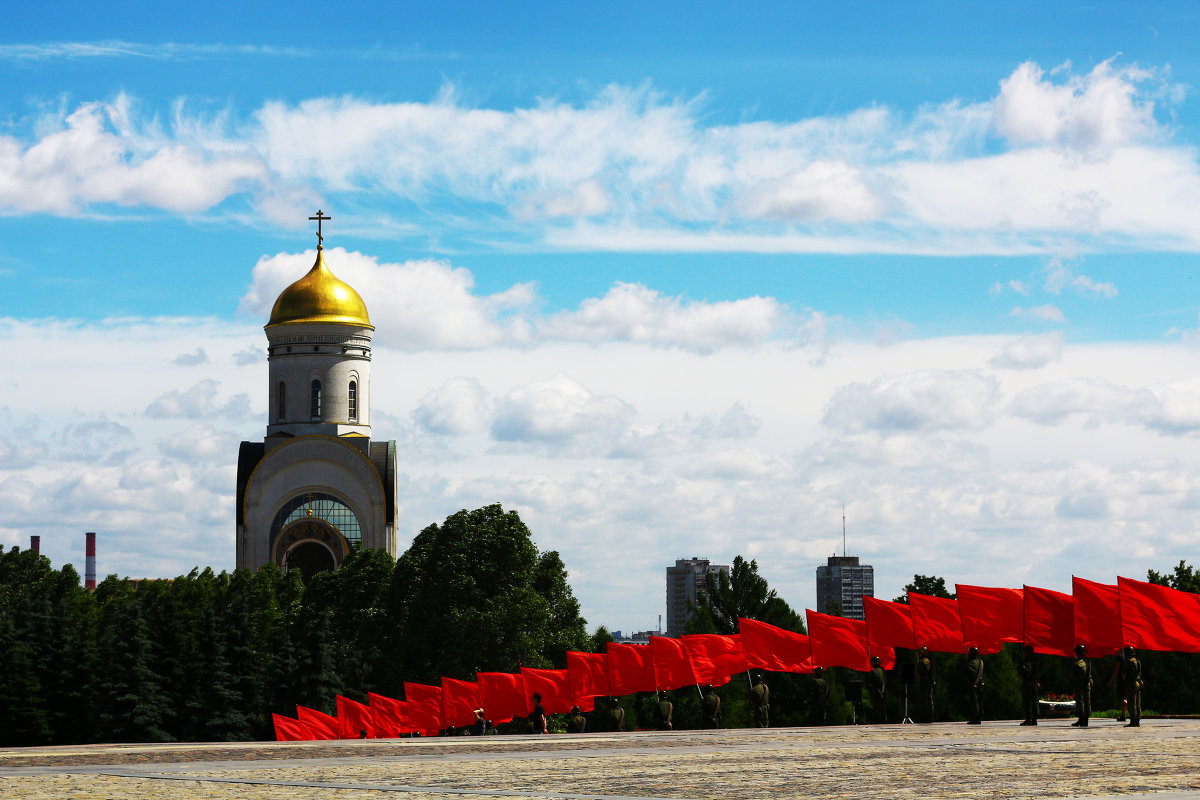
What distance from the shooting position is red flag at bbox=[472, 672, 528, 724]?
30.4 meters

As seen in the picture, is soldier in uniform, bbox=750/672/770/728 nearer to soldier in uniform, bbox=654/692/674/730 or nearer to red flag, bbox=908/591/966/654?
soldier in uniform, bbox=654/692/674/730

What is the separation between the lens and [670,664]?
25.3 meters

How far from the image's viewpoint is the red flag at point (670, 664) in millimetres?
25156

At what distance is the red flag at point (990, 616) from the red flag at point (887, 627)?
2.65 ft

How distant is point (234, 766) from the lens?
14.6 metres

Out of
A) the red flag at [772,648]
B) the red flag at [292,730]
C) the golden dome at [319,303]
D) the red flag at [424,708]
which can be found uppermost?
the golden dome at [319,303]

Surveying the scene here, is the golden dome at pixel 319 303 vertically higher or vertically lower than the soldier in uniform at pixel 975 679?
higher

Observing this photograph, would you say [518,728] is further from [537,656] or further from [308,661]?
[308,661]

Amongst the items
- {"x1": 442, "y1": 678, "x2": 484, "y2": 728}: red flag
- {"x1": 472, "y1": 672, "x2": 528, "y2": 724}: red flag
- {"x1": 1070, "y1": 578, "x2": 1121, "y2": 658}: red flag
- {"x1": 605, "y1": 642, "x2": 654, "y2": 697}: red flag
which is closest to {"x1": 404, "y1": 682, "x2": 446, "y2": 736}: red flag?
{"x1": 442, "y1": 678, "x2": 484, "y2": 728}: red flag

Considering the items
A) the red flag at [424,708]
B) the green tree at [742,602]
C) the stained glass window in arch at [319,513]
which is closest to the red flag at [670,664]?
the red flag at [424,708]

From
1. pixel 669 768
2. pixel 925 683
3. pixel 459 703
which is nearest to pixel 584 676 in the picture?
pixel 459 703

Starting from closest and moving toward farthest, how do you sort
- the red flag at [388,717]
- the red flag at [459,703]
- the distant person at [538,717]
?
1. the distant person at [538,717]
2. the red flag at [459,703]
3. the red flag at [388,717]

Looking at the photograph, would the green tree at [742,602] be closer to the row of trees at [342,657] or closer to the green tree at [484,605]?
the row of trees at [342,657]

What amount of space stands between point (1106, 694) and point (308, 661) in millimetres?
22102
